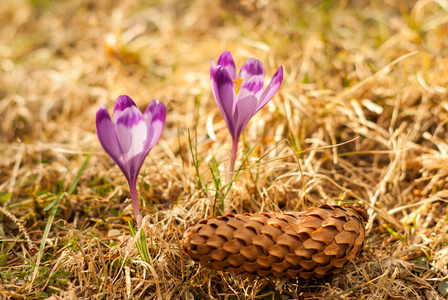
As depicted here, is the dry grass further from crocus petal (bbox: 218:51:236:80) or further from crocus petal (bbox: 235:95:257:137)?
crocus petal (bbox: 218:51:236:80)

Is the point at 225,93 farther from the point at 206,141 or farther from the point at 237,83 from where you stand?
the point at 206,141

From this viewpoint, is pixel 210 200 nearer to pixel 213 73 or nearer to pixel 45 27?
pixel 213 73

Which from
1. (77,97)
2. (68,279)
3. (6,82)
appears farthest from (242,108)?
(6,82)

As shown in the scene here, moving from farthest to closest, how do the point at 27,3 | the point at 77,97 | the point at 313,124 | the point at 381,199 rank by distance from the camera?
the point at 27,3 < the point at 77,97 < the point at 313,124 < the point at 381,199

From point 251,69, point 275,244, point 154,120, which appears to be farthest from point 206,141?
point 275,244

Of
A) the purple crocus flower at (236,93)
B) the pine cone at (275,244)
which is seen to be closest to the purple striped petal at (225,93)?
the purple crocus flower at (236,93)

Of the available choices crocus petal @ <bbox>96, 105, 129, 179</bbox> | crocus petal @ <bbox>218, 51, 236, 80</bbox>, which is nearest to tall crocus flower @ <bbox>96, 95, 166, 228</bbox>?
crocus petal @ <bbox>96, 105, 129, 179</bbox>
